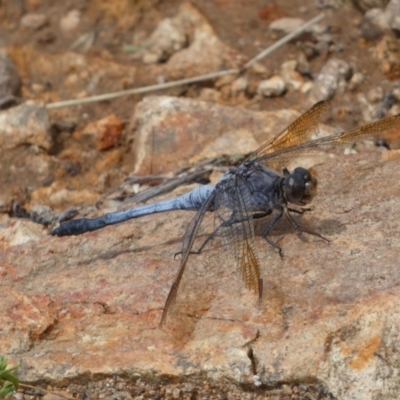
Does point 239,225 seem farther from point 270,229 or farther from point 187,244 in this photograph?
point 187,244

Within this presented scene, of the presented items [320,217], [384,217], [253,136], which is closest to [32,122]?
[253,136]

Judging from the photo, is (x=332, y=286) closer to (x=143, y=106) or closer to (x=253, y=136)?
(x=253, y=136)

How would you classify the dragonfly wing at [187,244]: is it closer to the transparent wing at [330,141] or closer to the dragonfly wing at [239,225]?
the dragonfly wing at [239,225]

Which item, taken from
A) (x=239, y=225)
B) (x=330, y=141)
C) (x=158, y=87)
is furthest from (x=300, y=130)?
(x=158, y=87)

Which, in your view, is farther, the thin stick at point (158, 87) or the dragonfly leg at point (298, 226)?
the thin stick at point (158, 87)

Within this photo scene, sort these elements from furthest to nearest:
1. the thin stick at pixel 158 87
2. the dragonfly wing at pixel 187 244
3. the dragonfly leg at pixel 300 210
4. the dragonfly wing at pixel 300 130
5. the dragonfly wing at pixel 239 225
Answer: the thin stick at pixel 158 87
the dragonfly wing at pixel 300 130
the dragonfly leg at pixel 300 210
the dragonfly wing at pixel 239 225
the dragonfly wing at pixel 187 244

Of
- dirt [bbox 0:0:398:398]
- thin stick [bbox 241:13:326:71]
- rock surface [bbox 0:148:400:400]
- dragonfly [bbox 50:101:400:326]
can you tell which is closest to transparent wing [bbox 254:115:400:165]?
dragonfly [bbox 50:101:400:326]

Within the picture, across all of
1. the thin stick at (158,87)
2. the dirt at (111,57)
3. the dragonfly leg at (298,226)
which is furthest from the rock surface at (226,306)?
the thin stick at (158,87)

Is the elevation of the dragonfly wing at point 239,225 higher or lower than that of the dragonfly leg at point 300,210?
higher

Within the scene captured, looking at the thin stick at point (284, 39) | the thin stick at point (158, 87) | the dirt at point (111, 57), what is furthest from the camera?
the thin stick at point (284, 39)
